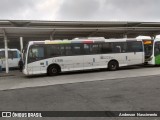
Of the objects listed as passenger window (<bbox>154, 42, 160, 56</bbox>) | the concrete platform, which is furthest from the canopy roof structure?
the concrete platform

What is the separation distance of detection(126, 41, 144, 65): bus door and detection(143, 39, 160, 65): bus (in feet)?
2.84

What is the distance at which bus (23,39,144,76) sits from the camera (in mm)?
19766

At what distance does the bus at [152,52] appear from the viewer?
77.4 feet

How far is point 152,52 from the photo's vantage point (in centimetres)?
2369

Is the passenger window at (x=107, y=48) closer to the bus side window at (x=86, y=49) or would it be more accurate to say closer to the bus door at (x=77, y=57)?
the bus side window at (x=86, y=49)

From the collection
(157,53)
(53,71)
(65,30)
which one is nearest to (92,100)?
(53,71)

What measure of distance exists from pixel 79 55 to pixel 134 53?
181 inches

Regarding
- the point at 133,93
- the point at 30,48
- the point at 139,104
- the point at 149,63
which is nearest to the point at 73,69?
the point at 30,48

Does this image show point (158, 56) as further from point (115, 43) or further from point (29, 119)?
point (29, 119)

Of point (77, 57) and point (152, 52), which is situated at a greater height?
point (152, 52)

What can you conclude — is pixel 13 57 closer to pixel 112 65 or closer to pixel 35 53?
pixel 35 53

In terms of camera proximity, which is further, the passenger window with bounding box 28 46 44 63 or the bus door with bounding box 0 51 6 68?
the bus door with bounding box 0 51 6 68

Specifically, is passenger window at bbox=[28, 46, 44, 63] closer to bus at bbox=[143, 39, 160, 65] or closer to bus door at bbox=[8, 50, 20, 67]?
bus door at bbox=[8, 50, 20, 67]

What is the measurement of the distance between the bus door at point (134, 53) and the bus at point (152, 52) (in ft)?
2.84
